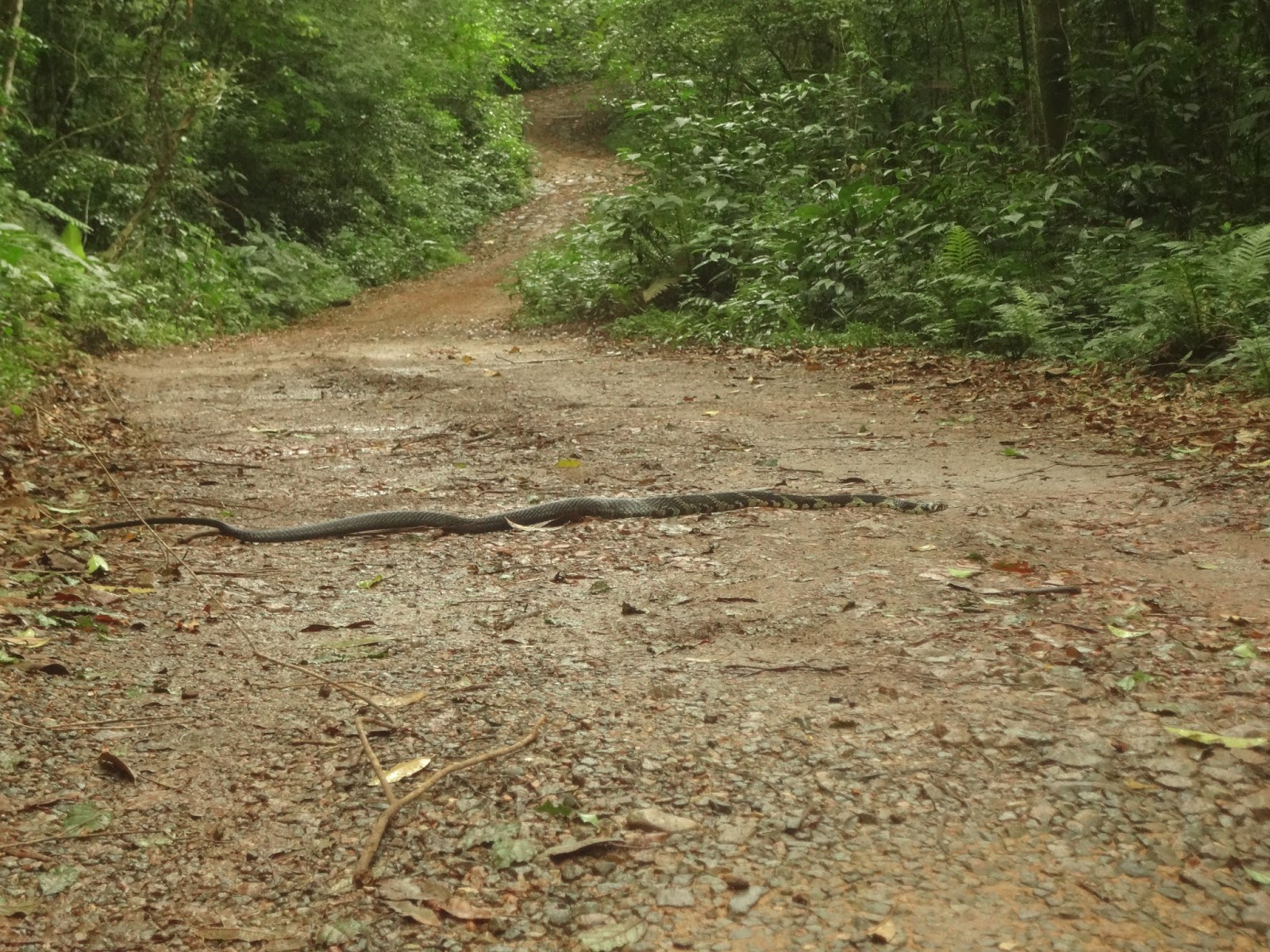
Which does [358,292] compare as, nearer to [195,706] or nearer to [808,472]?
Answer: [808,472]

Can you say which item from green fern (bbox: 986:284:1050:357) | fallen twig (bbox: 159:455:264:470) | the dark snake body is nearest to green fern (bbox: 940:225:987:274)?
green fern (bbox: 986:284:1050:357)

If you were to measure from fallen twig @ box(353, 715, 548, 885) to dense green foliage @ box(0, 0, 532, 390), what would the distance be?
6884 millimetres

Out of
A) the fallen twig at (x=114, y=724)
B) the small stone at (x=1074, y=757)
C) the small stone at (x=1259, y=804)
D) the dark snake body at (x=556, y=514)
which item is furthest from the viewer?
the dark snake body at (x=556, y=514)

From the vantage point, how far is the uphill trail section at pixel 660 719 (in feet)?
6.87

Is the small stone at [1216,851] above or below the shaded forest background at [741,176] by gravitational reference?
below

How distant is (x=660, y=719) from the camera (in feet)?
9.23

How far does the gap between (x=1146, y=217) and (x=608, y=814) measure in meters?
10.2

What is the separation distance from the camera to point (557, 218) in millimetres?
25188

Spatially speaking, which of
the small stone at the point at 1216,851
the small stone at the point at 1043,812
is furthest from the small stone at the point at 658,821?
the small stone at the point at 1216,851

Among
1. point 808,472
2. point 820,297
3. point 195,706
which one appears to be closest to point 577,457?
point 808,472

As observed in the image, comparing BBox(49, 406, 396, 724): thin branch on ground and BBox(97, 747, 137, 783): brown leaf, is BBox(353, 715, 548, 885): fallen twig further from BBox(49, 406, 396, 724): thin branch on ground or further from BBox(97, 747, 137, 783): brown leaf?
BBox(97, 747, 137, 783): brown leaf

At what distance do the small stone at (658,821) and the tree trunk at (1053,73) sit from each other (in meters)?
10.8

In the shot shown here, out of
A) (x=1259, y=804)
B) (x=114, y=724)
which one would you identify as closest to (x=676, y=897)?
(x=1259, y=804)

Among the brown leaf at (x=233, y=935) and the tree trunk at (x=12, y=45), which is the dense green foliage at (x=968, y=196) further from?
the brown leaf at (x=233, y=935)
